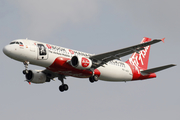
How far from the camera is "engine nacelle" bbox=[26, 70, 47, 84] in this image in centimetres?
4919

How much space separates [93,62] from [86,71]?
145 cm

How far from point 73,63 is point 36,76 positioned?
7.77m

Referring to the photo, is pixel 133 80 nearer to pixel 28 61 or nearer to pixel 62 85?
pixel 62 85

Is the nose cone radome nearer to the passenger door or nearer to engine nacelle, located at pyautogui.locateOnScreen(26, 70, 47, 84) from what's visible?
the passenger door

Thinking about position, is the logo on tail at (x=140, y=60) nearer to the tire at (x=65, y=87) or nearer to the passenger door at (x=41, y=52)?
the tire at (x=65, y=87)

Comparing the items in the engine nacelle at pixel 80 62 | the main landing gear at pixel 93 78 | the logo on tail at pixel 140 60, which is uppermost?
the logo on tail at pixel 140 60

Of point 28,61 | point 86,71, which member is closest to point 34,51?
point 28,61

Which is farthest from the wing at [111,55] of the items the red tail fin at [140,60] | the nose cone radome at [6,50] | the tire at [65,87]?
the nose cone radome at [6,50]

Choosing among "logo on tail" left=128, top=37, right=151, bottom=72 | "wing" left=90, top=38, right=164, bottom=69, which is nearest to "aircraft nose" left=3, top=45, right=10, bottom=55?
"wing" left=90, top=38, right=164, bottom=69

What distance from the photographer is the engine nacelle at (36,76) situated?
Result: 49.2m

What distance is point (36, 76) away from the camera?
162ft

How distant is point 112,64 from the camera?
49.3m

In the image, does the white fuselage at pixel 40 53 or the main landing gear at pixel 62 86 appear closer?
the white fuselage at pixel 40 53

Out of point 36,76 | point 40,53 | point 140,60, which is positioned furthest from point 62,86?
point 140,60
